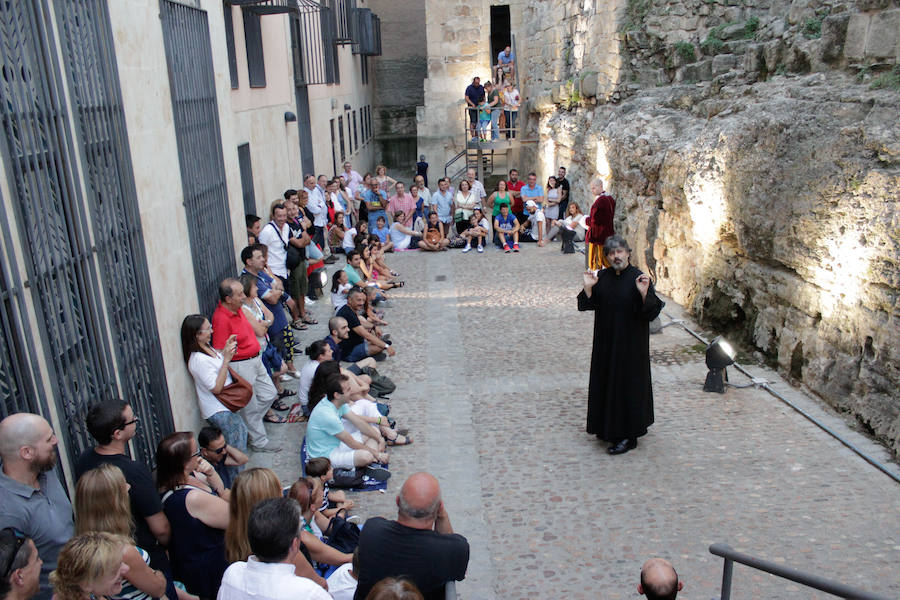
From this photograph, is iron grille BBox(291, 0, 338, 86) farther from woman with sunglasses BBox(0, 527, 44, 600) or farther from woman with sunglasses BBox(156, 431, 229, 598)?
woman with sunglasses BBox(0, 527, 44, 600)

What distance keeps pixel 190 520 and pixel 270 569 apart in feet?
3.54

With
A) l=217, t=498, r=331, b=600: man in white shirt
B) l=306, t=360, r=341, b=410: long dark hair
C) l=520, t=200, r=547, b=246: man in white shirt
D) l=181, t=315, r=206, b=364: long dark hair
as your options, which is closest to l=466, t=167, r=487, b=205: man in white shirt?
l=520, t=200, r=547, b=246: man in white shirt

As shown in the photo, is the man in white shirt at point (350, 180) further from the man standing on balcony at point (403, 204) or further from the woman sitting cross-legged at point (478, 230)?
the woman sitting cross-legged at point (478, 230)

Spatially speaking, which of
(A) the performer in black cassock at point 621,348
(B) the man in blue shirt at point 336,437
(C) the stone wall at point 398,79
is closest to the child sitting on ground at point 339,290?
(B) the man in blue shirt at point 336,437

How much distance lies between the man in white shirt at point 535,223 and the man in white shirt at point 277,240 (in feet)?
21.2

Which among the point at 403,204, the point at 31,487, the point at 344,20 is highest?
the point at 344,20

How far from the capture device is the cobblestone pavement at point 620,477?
4.80 m

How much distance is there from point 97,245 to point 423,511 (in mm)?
2760

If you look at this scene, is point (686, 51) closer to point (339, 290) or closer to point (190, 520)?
point (339, 290)

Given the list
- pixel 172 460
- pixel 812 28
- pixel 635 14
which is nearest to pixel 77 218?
pixel 172 460

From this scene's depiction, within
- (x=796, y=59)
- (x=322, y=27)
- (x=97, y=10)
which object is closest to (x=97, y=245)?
(x=97, y=10)

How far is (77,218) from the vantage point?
441 cm

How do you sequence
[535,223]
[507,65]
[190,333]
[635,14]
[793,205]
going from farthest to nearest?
[507,65], [535,223], [635,14], [793,205], [190,333]

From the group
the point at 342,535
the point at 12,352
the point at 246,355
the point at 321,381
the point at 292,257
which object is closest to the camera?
the point at 12,352
